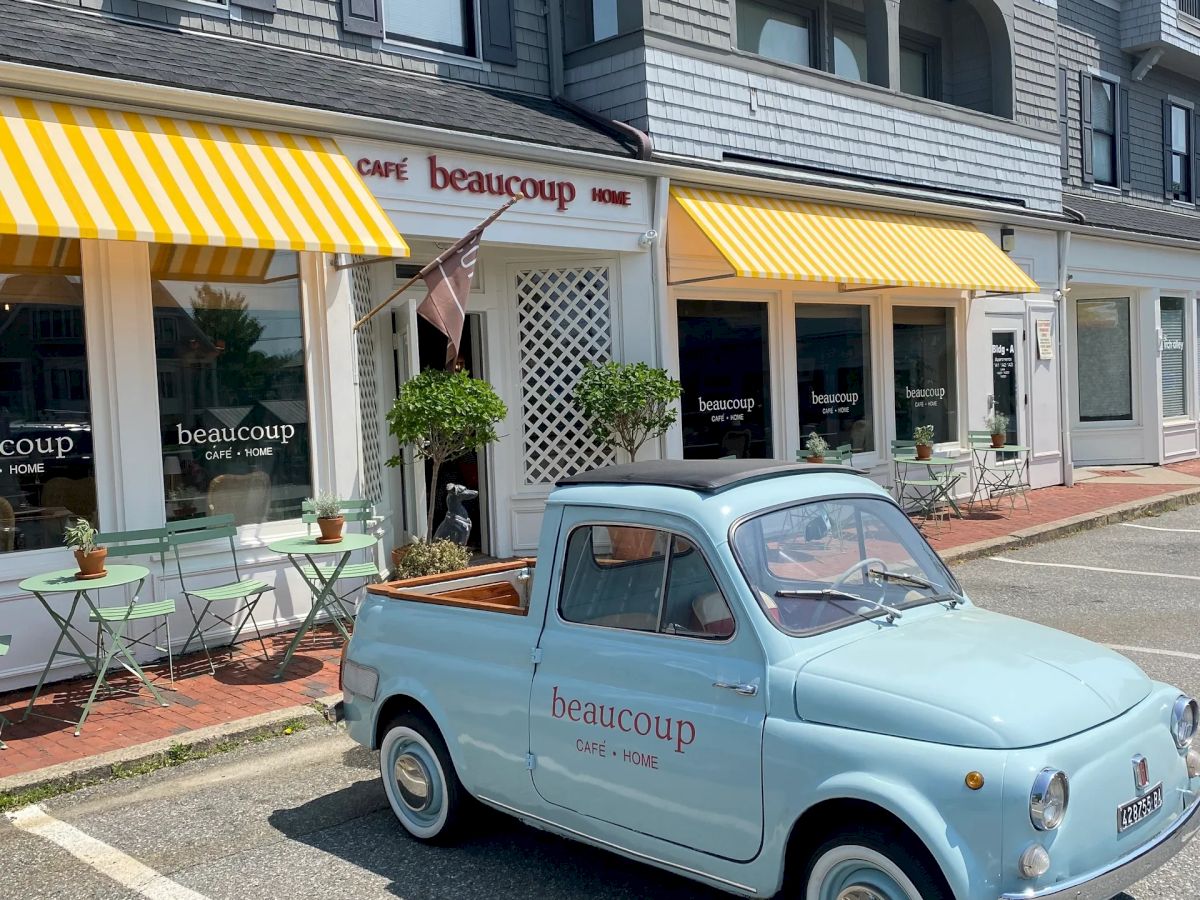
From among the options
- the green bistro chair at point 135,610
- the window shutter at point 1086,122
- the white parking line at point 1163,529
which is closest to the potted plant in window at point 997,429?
the white parking line at point 1163,529

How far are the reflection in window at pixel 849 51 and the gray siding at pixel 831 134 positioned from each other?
1177mm

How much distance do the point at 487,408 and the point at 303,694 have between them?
9.14ft

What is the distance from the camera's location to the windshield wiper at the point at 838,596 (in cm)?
372

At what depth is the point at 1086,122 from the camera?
719 inches

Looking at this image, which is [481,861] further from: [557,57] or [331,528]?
[557,57]

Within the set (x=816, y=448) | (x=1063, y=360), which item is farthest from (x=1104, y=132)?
(x=816, y=448)

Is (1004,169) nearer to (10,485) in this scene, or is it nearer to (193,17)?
(193,17)

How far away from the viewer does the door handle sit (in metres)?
3.52

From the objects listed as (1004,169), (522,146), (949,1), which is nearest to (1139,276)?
(1004,169)

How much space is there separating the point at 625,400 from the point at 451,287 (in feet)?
7.85

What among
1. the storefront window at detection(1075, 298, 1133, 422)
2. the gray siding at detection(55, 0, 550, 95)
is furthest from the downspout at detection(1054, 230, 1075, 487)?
the gray siding at detection(55, 0, 550, 95)

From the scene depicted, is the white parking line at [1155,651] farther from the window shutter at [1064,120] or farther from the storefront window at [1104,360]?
the window shutter at [1064,120]

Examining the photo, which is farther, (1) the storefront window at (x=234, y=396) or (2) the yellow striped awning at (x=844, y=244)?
(2) the yellow striped awning at (x=844, y=244)

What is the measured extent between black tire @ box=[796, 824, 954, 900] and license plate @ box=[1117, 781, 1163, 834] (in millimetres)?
600
